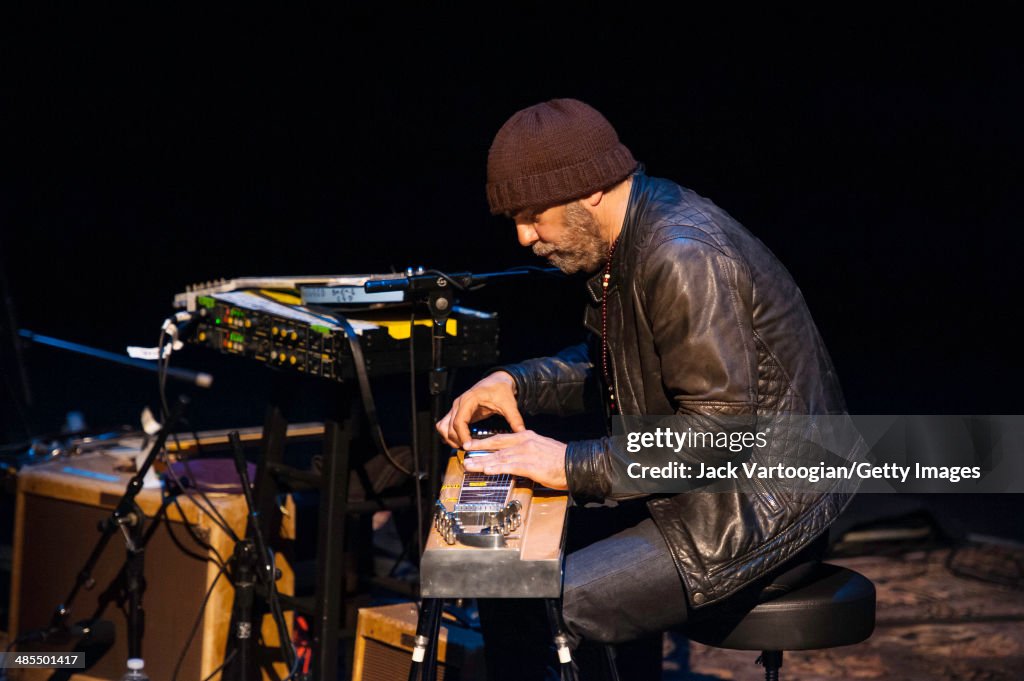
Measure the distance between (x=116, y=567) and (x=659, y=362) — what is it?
2015mm

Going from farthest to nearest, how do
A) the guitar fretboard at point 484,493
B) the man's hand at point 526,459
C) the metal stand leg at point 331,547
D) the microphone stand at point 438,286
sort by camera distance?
the metal stand leg at point 331,547
the microphone stand at point 438,286
the man's hand at point 526,459
the guitar fretboard at point 484,493

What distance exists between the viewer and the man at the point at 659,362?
2533 millimetres

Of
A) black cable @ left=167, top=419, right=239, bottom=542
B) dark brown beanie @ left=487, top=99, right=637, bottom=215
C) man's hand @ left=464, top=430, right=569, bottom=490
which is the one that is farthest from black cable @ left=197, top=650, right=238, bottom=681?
dark brown beanie @ left=487, top=99, right=637, bottom=215

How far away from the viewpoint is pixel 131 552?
3658 mm

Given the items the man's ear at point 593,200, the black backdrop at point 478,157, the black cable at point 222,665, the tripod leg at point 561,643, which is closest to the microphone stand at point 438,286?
the man's ear at point 593,200

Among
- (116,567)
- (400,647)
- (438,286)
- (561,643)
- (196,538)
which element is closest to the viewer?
(561,643)

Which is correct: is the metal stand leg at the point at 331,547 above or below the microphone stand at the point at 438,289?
below

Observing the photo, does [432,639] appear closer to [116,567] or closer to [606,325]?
[606,325]

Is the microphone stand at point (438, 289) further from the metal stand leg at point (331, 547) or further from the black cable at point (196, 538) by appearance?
the black cable at point (196, 538)

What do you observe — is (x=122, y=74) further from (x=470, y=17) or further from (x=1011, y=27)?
(x=1011, y=27)

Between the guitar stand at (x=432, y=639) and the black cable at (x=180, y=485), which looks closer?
the guitar stand at (x=432, y=639)

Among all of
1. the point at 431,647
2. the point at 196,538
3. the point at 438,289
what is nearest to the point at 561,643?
the point at 431,647

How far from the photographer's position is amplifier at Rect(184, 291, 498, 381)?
3.42m

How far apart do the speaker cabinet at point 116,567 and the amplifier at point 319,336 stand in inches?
20.8
